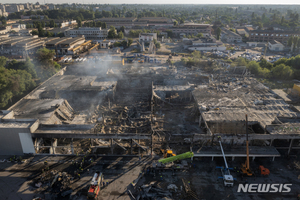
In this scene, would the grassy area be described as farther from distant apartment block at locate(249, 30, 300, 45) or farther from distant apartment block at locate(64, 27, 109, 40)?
distant apartment block at locate(64, 27, 109, 40)

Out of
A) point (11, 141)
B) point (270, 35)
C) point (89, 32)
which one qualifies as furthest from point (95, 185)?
point (270, 35)

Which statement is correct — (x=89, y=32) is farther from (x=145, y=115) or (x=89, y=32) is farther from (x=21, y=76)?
(x=145, y=115)

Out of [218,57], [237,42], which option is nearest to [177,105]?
[218,57]

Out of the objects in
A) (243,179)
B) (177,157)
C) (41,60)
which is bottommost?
(243,179)

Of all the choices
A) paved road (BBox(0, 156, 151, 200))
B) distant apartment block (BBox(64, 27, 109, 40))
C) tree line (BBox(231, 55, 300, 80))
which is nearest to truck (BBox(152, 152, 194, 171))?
paved road (BBox(0, 156, 151, 200))

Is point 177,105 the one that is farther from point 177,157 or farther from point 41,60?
point 41,60

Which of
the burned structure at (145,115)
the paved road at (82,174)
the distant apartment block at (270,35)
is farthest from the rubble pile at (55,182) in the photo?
the distant apartment block at (270,35)
